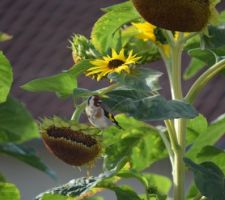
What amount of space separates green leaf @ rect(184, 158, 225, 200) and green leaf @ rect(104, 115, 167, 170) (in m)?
0.22

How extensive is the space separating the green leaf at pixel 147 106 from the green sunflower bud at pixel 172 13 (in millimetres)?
153

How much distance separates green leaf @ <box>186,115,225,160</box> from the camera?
2.17m

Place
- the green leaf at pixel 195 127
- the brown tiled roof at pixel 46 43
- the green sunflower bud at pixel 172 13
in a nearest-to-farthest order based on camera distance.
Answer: the green sunflower bud at pixel 172 13 → the green leaf at pixel 195 127 → the brown tiled roof at pixel 46 43

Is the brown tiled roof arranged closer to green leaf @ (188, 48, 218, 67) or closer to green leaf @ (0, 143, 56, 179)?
green leaf @ (188, 48, 218, 67)

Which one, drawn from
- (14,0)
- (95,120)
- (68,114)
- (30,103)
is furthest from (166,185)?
(14,0)

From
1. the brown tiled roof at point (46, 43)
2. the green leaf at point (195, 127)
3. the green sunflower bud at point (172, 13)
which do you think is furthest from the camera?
the brown tiled roof at point (46, 43)

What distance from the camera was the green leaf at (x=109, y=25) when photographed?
6.86 ft

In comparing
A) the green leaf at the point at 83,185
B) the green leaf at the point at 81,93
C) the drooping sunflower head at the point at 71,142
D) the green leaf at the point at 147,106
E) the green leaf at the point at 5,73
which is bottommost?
the green leaf at the point at 83,185

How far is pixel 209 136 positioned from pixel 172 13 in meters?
0.52

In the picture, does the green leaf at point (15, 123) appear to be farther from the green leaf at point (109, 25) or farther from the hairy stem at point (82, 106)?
the green leaf at point (109, 25)

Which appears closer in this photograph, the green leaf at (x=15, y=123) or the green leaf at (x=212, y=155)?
the green leaf at (x=15, y=123)

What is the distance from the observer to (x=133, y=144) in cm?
228

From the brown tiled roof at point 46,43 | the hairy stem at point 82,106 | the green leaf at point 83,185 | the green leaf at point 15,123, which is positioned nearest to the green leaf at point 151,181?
the green leaf at point 83,185

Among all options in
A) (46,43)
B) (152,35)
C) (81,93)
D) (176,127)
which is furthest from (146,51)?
(46,43)
